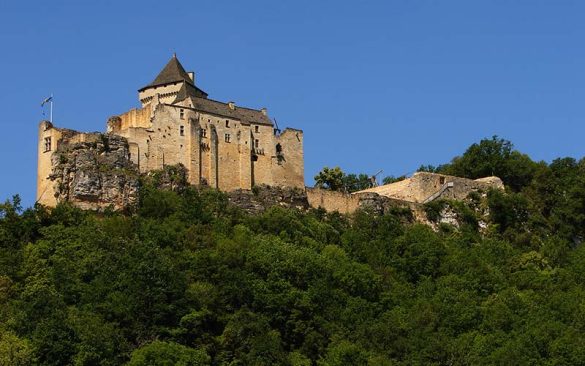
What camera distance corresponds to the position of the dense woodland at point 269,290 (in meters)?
53.3

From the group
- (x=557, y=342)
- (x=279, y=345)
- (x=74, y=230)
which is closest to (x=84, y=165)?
(x=74, y=230)

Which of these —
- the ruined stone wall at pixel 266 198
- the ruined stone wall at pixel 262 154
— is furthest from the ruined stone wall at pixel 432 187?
the ruined stone wall at pixel 262 154

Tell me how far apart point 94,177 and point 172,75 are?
9.16m

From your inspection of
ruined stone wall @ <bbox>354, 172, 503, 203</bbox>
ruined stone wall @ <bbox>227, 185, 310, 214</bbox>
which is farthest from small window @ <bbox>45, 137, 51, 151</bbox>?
ruined stone wall @ <bbox>354, 172, 503, 203</bbox>

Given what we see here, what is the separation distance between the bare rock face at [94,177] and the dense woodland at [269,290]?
774mm

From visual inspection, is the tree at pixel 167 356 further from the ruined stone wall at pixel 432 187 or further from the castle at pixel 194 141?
the ruined stone wall at pixel 432 187

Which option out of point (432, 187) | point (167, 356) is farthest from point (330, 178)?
point (167, 356)

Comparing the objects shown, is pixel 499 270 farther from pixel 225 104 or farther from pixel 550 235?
pixel 225 104

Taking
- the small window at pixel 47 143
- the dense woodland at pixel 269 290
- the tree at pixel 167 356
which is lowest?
the tree at pixel 167 356

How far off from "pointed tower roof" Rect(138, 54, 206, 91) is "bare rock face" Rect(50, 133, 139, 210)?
6.81 meters

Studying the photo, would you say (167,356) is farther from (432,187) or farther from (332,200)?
(432,187)

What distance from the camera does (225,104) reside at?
227 ft

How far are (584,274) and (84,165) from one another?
21893mm

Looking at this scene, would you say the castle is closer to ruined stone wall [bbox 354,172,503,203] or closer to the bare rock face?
the bare rock face
